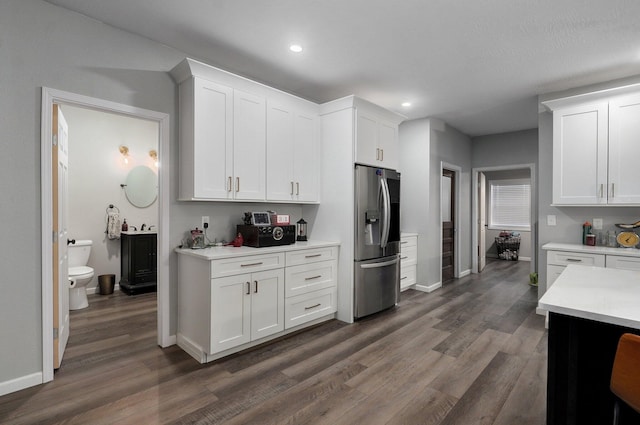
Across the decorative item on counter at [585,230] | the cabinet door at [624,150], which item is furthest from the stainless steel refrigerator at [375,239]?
the cabinet door at [624,150]

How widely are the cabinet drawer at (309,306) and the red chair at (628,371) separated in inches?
96.5

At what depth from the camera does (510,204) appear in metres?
8.59

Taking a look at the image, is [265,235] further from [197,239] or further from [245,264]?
[197,239]

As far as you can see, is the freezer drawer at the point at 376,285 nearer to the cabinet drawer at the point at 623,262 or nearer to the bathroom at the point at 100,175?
the cabinet drawer at the point at 623,262

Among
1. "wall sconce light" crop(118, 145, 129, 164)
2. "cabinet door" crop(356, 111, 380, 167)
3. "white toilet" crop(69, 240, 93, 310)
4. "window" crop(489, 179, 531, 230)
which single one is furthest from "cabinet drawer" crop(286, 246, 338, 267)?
"window" crop(489, 179, 531, 230)

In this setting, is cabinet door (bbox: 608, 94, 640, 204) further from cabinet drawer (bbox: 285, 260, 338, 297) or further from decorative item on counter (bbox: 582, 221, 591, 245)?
cabinet drawer (bbox: 285, 260, 338, 297)

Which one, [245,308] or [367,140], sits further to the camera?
[367,140]

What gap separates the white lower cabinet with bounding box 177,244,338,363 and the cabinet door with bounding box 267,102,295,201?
2.21 feet

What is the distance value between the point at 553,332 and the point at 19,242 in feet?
10.8

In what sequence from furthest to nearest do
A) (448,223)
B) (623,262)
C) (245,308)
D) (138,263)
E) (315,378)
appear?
1. (448,223)
2. (138,263)
3. (623,262)
4. (245,308)
5. (315,378)

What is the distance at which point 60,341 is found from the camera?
102 inches

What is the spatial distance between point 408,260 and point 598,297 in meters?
3.51

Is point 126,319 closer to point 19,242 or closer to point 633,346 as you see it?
point 19,242

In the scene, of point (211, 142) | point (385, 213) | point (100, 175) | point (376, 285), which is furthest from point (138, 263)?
point (385, 213)
